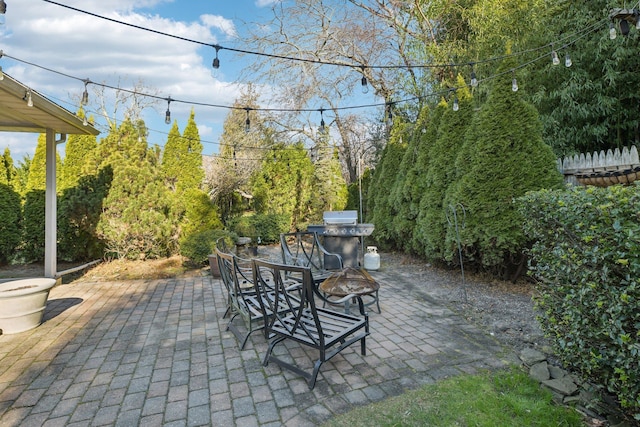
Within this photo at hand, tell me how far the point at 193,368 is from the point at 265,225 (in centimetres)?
684

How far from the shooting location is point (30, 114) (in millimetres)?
4129

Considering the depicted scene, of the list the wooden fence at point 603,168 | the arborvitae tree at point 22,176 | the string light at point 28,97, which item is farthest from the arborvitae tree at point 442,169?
the arborvitae tree at point 22,176

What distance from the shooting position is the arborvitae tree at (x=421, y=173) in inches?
235

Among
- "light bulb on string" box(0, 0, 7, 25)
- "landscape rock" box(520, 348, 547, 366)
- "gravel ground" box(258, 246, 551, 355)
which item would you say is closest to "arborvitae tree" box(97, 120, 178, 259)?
"light bulb on string" box(0, 0, 7, 25)

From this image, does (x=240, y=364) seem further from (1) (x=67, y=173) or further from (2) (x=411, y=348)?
(1) (x=67, y=173)

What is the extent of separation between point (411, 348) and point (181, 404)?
1.80 meters

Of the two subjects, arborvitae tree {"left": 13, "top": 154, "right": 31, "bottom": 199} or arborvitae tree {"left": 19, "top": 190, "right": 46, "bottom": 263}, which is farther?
arborvitae tree {"left": 13, "top": 154, "right": 31, "bottom": 199}

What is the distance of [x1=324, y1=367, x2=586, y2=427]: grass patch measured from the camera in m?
1.81

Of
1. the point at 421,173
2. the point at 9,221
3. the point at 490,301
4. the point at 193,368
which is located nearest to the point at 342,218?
the point at 421,173

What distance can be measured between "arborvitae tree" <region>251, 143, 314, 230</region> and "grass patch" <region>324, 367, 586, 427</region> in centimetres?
768

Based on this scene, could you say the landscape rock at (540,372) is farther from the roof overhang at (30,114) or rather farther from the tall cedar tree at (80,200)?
the tall cedar tree at (80,200)

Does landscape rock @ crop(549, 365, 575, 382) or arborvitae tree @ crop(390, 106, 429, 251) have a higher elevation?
arborvitae tree @ crop(390, 106, 429, 251)

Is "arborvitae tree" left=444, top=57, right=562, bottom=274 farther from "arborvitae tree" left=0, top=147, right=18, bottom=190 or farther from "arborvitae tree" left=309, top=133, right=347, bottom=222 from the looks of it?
"arborvitae tree" left=0, top=147, right=18, bottom=190

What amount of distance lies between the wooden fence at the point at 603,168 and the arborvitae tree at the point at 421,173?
2098mm
